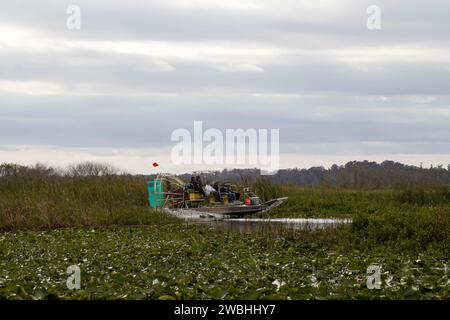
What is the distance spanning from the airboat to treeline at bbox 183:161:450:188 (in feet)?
5.63

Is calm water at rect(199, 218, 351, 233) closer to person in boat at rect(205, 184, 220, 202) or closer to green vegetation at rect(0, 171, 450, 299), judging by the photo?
green vegetation at rect(0, 171, 450, 299)

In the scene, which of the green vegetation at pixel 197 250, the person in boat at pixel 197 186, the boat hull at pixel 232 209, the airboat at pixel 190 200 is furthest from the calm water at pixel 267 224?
the person in boat at pixel 197 186

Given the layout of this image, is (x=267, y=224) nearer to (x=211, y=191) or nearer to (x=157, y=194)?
(x=211, y=191)

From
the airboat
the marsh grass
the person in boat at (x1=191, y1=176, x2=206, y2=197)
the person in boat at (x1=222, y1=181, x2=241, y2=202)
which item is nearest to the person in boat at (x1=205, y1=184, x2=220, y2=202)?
the airboat

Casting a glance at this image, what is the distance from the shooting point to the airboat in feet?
101

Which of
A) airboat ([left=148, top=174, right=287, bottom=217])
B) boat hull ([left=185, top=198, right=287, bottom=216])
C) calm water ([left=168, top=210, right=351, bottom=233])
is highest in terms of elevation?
airboat ([left=148, top=174, right=287, bottom=217])

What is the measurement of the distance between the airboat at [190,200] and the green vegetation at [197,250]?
1.08 m

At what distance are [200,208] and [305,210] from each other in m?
3.99

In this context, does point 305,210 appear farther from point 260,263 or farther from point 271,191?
point 260,263

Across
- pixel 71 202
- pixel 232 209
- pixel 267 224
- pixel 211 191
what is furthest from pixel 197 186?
pixel 267 224

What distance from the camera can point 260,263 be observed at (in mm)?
14172

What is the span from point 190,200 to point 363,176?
984 inches

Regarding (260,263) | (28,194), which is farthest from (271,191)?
(260,263)
